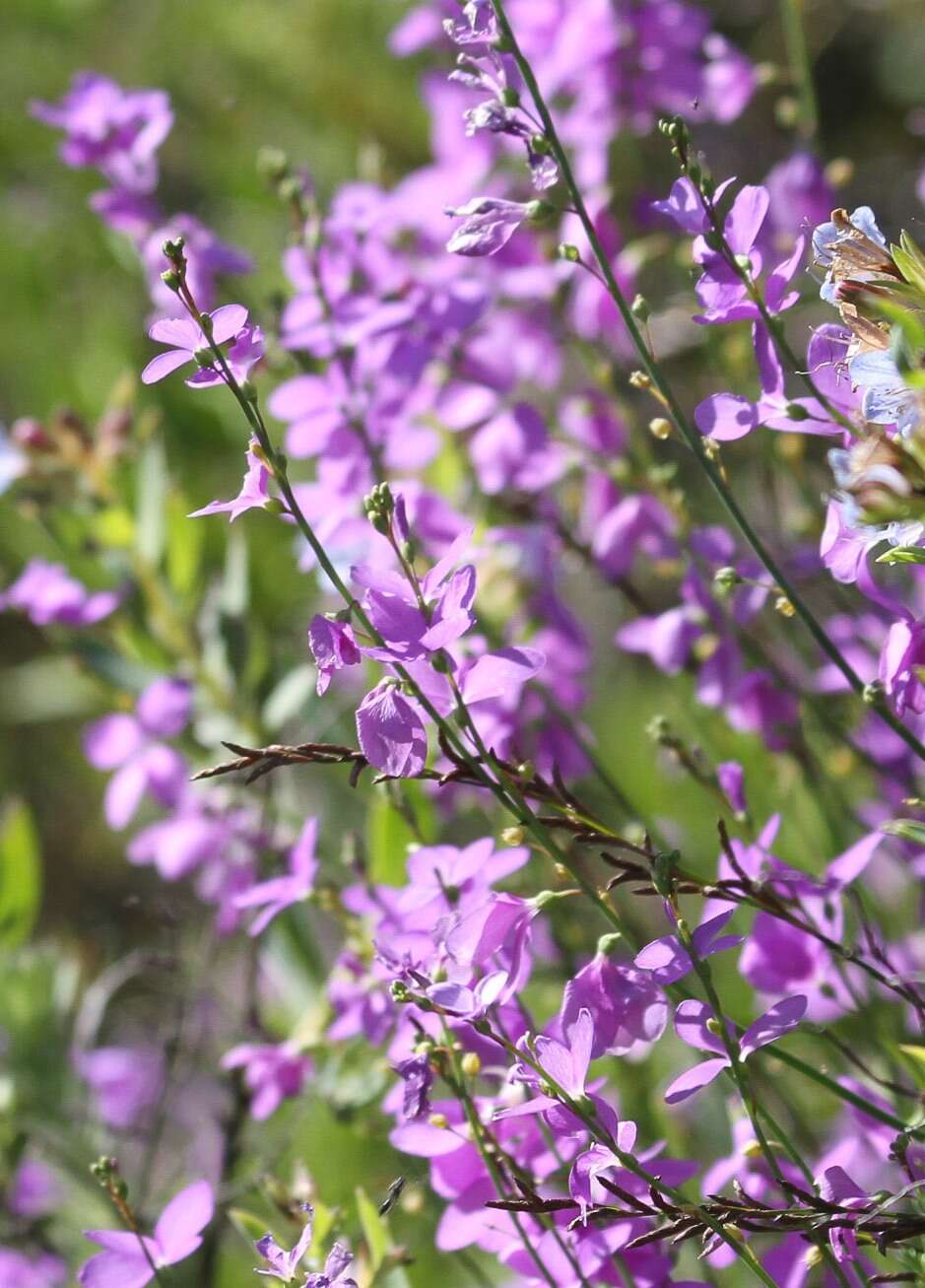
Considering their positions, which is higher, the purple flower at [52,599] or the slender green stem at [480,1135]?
the purple flower at [52,599]

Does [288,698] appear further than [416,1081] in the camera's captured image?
Yes

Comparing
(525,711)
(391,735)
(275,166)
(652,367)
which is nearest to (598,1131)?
(391,735)

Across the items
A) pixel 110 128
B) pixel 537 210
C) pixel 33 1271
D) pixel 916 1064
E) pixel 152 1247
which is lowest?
pixel 33 1271

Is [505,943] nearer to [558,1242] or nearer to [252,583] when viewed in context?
[558,1242]

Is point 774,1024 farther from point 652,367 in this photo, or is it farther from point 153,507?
point 153,507

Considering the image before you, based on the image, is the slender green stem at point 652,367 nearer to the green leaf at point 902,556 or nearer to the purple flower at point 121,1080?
the green leaf at point 902,556

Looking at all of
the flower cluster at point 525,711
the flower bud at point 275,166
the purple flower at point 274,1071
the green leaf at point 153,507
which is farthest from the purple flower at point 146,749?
the flower bud at point 275,166

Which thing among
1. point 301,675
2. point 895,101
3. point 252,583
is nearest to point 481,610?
point 301,675
